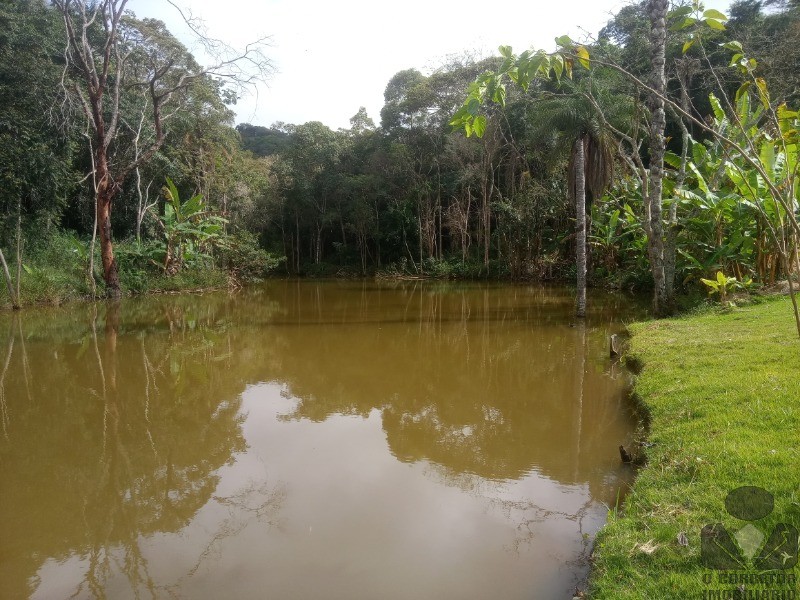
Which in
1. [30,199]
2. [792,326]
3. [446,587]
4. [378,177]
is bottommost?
[446,587]

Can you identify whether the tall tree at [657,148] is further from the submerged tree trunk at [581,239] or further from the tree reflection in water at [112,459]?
the tree reflection in water at [112,459]

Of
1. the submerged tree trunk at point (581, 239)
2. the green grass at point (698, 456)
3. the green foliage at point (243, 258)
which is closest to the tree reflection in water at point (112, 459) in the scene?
the green grass at point (698, 456)

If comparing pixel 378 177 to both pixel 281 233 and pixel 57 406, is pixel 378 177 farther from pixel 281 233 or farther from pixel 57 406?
pixel 57 406

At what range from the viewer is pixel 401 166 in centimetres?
2605

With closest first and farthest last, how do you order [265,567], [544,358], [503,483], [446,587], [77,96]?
[446,587] → [265,567] → [503,483] → [544,358] → [77,96]

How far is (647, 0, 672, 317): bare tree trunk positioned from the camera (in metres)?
8.23

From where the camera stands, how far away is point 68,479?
4281 millimetres

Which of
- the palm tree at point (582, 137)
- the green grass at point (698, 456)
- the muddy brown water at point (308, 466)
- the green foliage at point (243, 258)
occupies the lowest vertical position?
the muddy brown water at point (308, 466)

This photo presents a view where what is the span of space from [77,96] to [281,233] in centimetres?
1976

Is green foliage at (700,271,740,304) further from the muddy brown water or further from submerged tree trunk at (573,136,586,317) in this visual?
submerged tree trunk at (573,136,586,317)

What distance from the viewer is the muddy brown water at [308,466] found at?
3.09m

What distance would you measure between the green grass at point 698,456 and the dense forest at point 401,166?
4.52ft

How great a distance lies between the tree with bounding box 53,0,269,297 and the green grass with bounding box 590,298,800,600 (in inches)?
559

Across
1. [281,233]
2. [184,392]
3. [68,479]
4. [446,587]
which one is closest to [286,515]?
[446,587]
